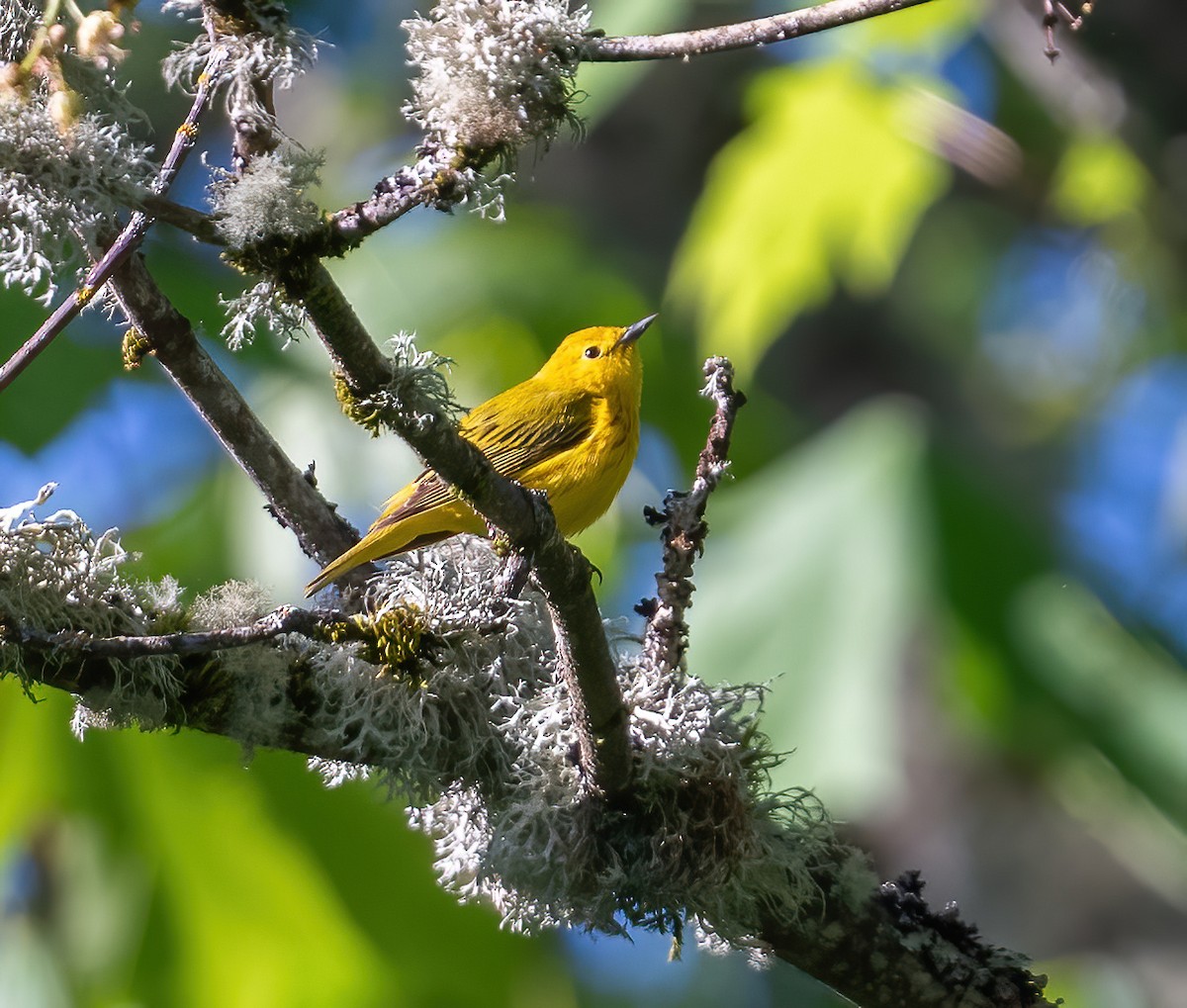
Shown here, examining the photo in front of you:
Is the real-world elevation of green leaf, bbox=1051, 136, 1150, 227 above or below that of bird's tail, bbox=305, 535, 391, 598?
above

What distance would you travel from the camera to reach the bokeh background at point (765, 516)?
15.9 ft

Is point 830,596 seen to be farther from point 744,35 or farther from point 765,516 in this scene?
point 744,35

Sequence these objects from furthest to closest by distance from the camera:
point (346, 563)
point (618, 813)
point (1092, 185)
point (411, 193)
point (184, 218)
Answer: point (1092, 185), point (346, 563), point (618, 813), point (411, 193), point (184, 218)

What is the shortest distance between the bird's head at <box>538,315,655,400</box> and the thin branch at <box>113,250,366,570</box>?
1.38m

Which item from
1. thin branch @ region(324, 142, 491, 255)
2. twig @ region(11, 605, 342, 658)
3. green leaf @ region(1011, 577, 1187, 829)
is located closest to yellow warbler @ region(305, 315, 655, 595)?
twig @ region(11, 605, 342, 658)

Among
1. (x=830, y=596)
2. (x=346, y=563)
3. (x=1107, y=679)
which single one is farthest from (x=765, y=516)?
(x=346, y=563)

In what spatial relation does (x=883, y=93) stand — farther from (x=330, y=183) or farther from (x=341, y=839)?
(x=341, y=839)

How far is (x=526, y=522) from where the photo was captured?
230 centimetres

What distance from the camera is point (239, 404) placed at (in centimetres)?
301

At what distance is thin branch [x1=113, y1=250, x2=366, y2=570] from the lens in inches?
108

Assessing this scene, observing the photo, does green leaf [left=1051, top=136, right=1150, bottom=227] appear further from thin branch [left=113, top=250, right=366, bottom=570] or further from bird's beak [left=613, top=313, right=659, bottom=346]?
thin branch [left=113, top=250, right=366, bottom=570]

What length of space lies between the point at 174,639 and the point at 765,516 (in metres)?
4.12

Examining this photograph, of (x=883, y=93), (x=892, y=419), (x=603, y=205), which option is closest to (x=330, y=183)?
(x=603, y=205)

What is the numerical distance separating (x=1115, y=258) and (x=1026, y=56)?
1.30 meters
